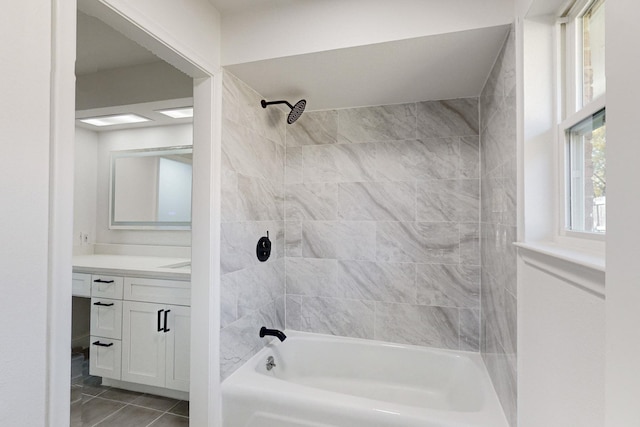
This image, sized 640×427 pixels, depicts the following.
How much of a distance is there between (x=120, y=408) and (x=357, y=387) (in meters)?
1.72

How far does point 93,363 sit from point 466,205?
10.0 ft

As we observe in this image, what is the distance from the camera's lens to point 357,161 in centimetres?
244

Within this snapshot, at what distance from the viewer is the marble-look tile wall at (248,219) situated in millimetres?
1830

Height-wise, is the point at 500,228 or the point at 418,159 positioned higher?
the point at 418,159

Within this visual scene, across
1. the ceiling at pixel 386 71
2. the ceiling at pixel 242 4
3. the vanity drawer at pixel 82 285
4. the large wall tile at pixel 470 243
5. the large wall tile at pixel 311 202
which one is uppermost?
the ceiling at pixel 242 4

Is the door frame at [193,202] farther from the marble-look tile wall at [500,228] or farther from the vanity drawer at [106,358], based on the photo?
the marble-look tile wall at [500,228]

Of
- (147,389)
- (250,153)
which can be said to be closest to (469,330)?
(250,153)

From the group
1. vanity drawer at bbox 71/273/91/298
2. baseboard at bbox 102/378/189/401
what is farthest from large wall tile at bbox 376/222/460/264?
vanity drawer at bbox 71/273/91/298

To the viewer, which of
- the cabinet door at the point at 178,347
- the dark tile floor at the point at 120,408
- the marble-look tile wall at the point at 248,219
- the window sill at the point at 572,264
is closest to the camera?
the window sill at the point at 572,264

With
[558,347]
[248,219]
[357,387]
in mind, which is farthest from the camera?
[357,387]

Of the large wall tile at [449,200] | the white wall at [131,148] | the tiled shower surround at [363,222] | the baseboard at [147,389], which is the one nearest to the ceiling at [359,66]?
the tiled shower surround at [363,222]

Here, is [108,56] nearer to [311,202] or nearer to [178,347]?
[311,202]

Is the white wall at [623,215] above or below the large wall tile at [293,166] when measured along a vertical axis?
below

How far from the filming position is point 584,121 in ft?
3.35
